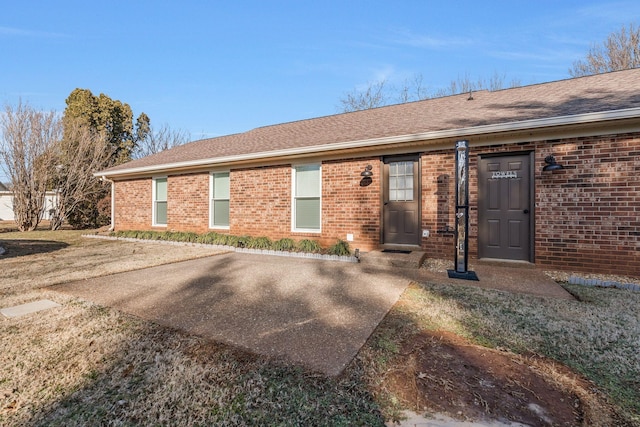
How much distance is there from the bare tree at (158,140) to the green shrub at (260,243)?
22.4m

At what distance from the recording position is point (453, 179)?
580 centimetres

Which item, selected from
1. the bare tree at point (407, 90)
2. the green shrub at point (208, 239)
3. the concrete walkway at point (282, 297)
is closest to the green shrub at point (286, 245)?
the concrete walkway at point (282, 297)

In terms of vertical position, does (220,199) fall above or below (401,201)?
above

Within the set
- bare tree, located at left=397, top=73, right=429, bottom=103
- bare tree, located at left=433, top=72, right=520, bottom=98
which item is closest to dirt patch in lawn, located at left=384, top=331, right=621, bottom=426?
bare tree, located at left=397, top=73, right=429, bottom=103

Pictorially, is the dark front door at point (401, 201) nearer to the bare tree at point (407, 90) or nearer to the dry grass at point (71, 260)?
the dry grass at point (71, 260)

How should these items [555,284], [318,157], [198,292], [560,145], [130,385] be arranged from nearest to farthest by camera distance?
1. [130,385]
2. [198,292]
3. [555,284]
4. [560,145]
5. [318,157]

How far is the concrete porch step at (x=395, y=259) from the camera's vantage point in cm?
524

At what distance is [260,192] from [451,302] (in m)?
5.83

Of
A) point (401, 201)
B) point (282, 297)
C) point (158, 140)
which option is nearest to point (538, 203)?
point (401, 201)

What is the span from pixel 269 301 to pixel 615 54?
20.4m

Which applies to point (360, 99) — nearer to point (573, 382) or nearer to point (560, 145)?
point (560, 145)

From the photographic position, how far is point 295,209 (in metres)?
7.63

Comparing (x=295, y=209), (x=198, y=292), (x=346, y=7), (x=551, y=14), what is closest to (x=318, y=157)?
(x=295, y=209)

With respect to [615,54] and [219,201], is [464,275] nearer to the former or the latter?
[219,201]
